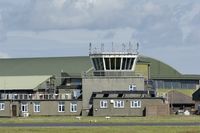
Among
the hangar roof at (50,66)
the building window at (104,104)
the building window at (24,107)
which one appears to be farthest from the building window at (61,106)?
the hangar roof at (50,66)

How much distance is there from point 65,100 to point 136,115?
13677 mm

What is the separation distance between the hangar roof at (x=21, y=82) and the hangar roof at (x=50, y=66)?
6994mm

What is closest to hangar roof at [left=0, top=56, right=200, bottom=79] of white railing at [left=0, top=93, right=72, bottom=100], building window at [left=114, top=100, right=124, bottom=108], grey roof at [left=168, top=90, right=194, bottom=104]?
grey roof at [left=168, top=90, right=194, bottom=104]

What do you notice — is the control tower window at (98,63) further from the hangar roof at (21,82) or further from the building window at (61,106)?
the hangar roof at (21,82)

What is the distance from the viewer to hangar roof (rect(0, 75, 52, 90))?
135m

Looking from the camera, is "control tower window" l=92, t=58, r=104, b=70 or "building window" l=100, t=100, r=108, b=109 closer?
"building window" l=100, t=100, r=108, b=109

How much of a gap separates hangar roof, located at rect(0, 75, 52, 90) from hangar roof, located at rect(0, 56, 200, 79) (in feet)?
22.9

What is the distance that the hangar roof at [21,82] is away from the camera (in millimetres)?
135125

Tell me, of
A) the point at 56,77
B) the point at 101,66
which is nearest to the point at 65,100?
the point at 101,66

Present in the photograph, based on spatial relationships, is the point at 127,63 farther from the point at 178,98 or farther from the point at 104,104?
the point at 178,98

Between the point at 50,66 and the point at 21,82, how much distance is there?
17.0 meters

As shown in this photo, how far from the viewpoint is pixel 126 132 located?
55.1 metres

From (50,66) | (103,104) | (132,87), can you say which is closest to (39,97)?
(103,104)

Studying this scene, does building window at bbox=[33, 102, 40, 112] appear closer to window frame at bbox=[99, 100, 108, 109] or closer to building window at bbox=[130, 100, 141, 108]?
window frame at bbox=[99, 100, 108, 109]
